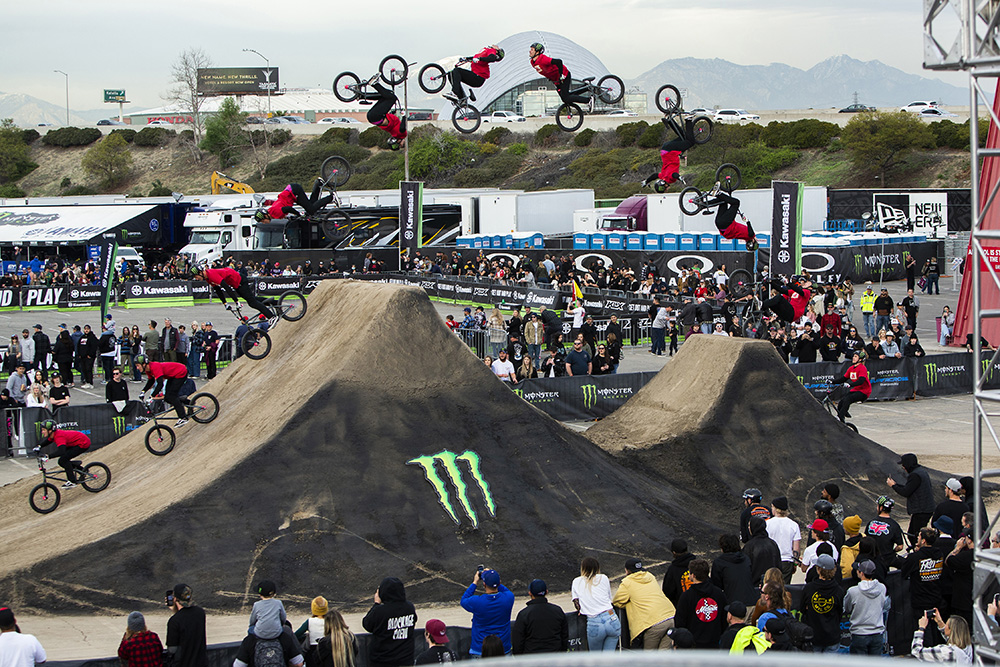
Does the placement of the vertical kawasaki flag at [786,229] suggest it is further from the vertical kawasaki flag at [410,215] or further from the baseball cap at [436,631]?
the baseball cap at [436,631]

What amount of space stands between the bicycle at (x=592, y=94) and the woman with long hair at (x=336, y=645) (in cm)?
1170

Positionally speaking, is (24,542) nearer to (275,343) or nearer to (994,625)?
(275,343)

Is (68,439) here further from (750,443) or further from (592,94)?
(592,94)

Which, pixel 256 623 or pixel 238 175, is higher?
pixel 238 175

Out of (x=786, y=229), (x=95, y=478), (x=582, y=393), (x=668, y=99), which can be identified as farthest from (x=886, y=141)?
(x=95, y=478)

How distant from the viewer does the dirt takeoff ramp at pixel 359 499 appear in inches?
447

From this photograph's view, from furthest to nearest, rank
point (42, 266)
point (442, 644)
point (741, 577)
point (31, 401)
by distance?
point (42, 266), point (31, 401), point (741, 577), point (442, 644)

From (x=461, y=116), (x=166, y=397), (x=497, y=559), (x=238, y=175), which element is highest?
(x=238, y=175)

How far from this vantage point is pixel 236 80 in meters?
129

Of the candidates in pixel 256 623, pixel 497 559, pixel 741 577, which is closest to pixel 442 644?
pixel 256 623

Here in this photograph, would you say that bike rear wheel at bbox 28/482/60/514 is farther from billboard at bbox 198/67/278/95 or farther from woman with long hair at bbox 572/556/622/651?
billboard at bbox 198/67/278/95

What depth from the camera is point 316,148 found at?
93.5 m

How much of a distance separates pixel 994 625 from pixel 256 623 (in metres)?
6.31

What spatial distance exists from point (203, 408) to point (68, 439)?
1982 mm
